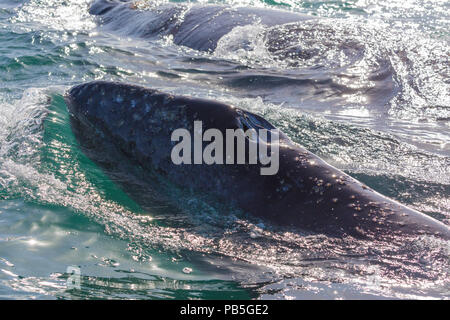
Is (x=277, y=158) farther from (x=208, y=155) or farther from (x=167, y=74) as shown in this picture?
(x=167, y=74)

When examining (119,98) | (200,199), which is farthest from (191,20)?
(200,199)

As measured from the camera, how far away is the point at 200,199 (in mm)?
4238

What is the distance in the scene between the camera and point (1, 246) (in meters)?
3.94

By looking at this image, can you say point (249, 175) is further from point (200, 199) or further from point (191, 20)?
point (191, 20)

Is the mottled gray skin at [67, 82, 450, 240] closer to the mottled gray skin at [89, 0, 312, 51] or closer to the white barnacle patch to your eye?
the white barnacle patch

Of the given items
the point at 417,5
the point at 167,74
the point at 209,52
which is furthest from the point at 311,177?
the point at 417,5

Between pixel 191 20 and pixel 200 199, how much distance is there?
7.81 m

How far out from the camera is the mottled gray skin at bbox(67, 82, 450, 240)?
3711 mm

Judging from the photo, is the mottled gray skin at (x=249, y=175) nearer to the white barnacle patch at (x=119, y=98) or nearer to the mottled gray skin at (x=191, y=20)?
the white barnacle patch at (x=119, y=98)

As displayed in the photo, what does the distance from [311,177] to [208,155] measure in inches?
30.0

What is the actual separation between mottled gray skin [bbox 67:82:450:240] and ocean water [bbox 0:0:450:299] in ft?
0.40

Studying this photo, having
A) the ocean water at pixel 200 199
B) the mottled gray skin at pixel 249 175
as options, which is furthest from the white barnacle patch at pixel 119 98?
the ocean water at pixel 200 199

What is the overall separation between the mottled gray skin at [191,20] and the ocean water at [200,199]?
0.33 metres

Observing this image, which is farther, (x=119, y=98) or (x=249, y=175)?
(x=119, y=98)
